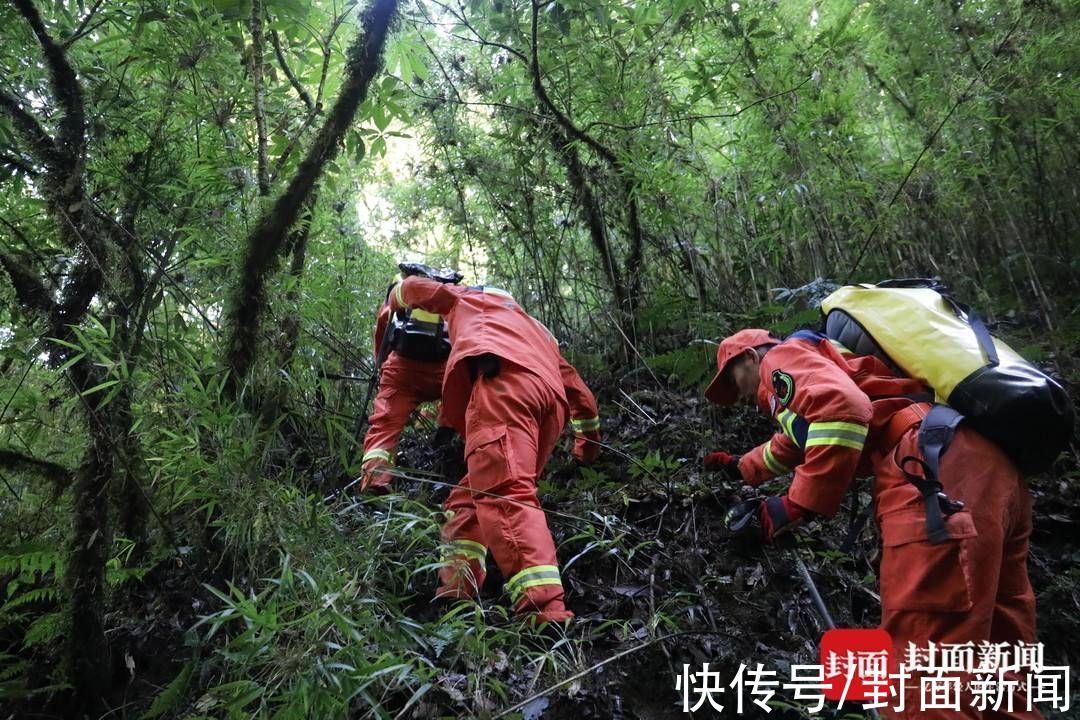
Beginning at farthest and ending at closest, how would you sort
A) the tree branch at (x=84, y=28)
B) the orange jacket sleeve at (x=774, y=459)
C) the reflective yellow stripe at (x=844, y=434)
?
the orange jacket sleeve at (x=774, y=459)
the reflective yellow stripe at (x=844, y=434)
the tree branch at (x=84, y=28)

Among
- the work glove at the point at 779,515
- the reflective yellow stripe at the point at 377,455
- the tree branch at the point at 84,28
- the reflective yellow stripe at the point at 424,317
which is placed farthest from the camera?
the reflective yellow stripe at the point at 424,317

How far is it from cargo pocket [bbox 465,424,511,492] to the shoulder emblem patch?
1220 mm

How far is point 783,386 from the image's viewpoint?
8.45 ft

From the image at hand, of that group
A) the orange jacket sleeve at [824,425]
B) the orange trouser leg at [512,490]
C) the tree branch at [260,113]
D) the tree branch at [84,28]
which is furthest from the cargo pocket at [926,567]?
the tree branch at [84,28]

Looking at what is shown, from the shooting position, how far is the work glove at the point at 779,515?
8.23 feet

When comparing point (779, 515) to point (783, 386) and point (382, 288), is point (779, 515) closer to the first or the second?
point (783, 386)

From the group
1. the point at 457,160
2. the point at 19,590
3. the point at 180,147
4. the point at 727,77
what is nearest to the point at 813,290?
the point at 727,77

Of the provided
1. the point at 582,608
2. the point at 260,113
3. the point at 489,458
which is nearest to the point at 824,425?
the point at 582,608

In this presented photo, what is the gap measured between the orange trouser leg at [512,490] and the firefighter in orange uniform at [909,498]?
0.98 m

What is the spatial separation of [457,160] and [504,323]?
2353mm

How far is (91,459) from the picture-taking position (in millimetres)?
2068

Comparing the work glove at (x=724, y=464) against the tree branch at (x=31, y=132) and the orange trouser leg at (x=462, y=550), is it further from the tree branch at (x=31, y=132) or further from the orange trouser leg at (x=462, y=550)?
the tree branch at (x=31, y=132)

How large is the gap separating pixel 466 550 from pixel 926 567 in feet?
5.76

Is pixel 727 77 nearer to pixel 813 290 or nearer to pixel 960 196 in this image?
pixel 813 290
